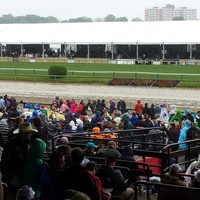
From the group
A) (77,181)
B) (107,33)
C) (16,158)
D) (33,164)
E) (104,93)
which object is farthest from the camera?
(107,33)

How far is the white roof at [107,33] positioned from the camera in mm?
52625

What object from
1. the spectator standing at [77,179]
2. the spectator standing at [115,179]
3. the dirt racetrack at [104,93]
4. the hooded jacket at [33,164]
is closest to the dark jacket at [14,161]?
the hooded jacket at [33,164]

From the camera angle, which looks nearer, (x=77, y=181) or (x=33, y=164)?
(x=77, y=181)

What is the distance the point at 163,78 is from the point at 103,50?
90.1ft

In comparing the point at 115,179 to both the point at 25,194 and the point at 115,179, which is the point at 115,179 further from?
the point at 25,194

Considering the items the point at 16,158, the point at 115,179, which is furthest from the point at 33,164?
the point at 115,179

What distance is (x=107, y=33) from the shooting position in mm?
57188

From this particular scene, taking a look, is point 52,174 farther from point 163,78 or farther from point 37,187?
point 163,78

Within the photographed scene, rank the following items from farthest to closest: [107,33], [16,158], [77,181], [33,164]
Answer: [107,33] < [16,158] < [33,164] < [77,181]

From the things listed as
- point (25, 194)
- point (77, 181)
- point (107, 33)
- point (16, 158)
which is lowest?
point (25, 194)

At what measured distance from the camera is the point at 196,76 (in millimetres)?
36250

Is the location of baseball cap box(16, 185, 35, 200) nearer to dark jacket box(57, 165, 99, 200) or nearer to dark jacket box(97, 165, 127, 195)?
dark jacket box(57, 165, 99, 200)

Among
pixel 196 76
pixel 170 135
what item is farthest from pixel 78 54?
pixel 170 135

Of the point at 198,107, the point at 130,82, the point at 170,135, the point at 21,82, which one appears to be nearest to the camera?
the point at 170,135
